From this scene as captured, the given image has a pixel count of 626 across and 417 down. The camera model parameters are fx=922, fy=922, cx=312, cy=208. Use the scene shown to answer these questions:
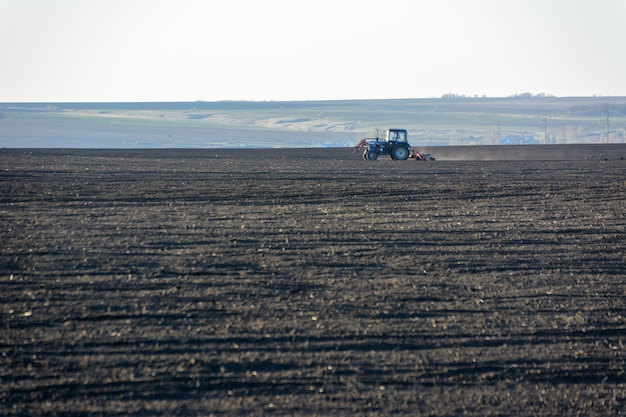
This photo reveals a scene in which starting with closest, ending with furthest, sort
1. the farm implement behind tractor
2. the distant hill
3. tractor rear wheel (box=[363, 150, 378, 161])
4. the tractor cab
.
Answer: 1. the tractor cab
2. the farm implement behind tractor
3. tractor rear wheel (box=[363, 150, 378, 161])
4. the distant hill

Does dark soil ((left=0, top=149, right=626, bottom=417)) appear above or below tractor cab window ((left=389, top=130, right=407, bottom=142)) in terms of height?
below

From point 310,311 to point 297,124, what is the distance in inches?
6065

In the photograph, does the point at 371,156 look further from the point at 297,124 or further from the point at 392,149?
the point at 297,124

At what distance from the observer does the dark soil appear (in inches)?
307

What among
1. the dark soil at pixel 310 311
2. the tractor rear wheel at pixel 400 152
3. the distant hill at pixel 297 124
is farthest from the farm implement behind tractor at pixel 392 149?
the distant hill at pixel 297 124

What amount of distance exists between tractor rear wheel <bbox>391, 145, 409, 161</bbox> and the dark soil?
21824 mm

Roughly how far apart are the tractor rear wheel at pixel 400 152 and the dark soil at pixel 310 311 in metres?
21.8

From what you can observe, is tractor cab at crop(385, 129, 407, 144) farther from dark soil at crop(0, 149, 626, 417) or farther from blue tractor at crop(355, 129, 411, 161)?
dark soil at crop(0, 149, 626, 417)

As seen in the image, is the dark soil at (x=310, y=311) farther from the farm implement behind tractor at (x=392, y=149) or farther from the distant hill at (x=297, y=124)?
the distant hill at (x=297, y=124)

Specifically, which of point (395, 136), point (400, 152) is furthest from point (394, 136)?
point (400, 152)

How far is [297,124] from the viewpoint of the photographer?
163 m

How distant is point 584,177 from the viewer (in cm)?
2866

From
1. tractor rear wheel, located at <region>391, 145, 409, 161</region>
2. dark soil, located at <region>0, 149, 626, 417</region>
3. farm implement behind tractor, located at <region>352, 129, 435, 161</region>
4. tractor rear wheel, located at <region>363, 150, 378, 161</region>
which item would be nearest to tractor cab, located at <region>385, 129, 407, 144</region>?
farm implement behind tractor, located at <region>352, 129, 435, 161</region>

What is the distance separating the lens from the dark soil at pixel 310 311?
7.80 metres
